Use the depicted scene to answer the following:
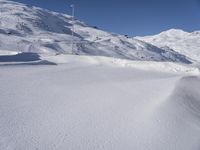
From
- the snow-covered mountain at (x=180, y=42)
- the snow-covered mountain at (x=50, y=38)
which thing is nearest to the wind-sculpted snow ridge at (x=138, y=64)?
the snow-covered mountain at (x=50, y=38)

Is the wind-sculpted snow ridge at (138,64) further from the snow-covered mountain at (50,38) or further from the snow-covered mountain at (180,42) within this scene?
the snow-covered mountain at (180,42)

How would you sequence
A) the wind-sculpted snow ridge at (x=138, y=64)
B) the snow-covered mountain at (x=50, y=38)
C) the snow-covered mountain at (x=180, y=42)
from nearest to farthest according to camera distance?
the wind-sculpted snow ridge at (x=138, y=64), the snow-covered mountain at (x=50, y=38), the snow-covered mountain at (x=180, y=42)

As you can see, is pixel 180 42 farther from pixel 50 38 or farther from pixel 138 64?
pixel 138 64

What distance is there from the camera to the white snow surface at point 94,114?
3775 mm

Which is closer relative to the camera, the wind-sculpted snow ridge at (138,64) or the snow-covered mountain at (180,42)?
the wind-sculpted snow ridge at (138,64)

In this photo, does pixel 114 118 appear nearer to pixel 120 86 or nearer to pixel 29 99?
pixel 29 99

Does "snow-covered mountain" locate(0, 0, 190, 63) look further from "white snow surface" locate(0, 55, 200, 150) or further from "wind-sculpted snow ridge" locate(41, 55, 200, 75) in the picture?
"white snow surface" locate(0, 55, 200, 150)

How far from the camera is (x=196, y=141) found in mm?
4336

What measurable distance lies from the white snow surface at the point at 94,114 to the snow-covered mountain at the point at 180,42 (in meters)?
116

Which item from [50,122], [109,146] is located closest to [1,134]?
[50,122]

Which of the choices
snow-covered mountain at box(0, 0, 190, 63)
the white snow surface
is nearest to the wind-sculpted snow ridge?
the white snow surface

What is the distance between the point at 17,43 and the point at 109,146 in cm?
5020

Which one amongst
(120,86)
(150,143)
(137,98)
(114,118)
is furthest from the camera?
(120,86)

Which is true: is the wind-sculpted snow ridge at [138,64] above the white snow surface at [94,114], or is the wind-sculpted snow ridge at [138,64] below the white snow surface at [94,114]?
above
